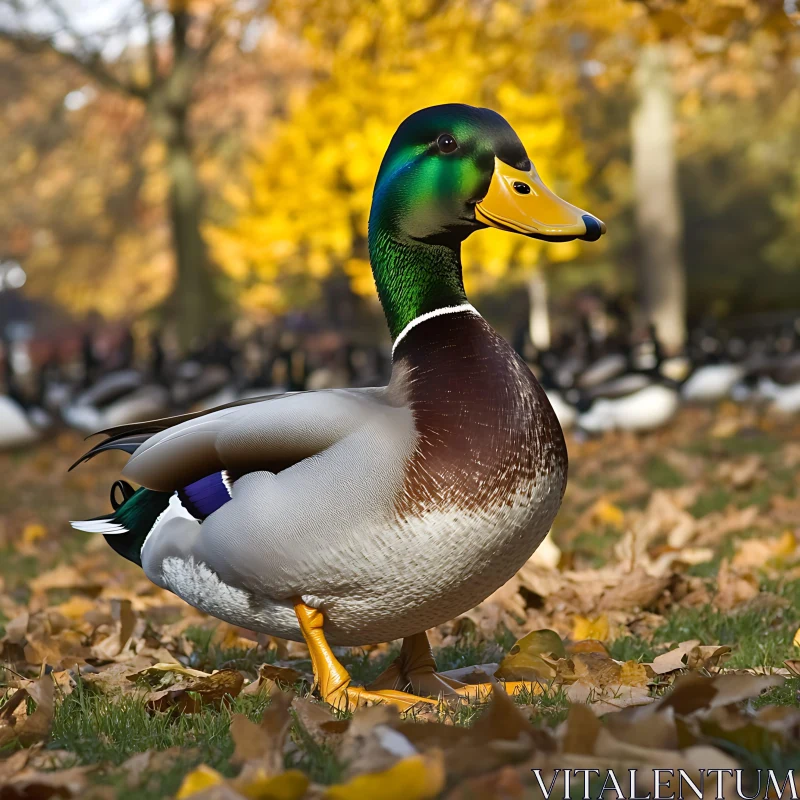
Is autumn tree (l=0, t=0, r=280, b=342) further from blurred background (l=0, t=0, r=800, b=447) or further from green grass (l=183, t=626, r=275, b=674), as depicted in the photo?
green grass (l=183, t=626, r=275, b=674)

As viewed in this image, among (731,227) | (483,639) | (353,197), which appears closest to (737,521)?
(483,639)

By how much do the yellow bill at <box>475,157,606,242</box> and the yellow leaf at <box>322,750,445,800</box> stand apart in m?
1.30

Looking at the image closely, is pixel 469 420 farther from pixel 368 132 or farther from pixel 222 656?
pixel 368 132

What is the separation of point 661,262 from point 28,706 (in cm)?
1311

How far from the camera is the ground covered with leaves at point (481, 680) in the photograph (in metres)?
2.00

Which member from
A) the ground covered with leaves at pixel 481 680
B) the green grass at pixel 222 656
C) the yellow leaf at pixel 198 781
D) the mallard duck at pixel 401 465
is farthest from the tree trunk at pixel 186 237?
the yellow leaf at pixel 198 781

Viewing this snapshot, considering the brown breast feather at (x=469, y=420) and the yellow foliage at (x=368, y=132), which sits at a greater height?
the yellow foliage at (x=368, y=132)

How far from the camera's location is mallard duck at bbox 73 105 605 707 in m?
2.60

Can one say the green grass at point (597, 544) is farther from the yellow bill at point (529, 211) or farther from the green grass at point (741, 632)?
the yellow bill at point (529, 211)

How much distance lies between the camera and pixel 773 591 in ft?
13.4

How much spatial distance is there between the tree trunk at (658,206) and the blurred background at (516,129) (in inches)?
1.2

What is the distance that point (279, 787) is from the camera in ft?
6.30

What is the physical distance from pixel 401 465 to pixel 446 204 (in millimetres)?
689

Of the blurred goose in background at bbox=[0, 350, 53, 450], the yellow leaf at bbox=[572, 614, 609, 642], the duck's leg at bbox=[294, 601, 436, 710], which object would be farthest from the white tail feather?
the blurred goose in background at bbox=[0, 350, 53, 450]
